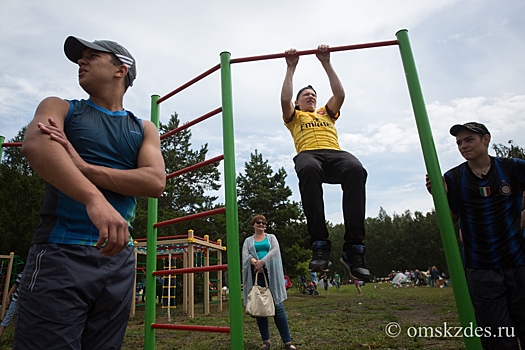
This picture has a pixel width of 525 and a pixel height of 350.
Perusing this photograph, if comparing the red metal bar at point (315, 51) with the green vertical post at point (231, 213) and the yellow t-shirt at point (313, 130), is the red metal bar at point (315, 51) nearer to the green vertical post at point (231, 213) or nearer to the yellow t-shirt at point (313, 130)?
the green vertical post at point (231, 213)

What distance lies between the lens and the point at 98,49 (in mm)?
1411

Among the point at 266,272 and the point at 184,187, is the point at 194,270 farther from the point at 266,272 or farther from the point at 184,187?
the point at 184,187

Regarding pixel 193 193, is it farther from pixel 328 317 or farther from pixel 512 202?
pixel 512 202

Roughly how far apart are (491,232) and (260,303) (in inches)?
92.4

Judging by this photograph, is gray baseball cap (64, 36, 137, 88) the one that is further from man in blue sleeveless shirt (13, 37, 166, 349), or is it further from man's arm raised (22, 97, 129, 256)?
man's arm raised (22, 97, 129, 256)

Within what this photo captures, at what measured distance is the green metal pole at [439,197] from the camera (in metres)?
2.00

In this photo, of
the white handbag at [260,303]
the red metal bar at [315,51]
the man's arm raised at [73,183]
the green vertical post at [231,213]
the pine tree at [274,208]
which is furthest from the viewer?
the pine tree at [274,208]

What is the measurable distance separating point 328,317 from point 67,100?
21.2 feet

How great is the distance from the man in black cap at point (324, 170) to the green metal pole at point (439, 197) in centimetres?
55

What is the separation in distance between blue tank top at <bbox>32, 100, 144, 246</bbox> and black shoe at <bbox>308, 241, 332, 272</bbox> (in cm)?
156

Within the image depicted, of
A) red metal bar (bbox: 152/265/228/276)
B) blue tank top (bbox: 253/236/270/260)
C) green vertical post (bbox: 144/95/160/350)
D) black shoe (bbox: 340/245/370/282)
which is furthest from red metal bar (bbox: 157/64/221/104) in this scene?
blue tank top (bbox: 253/236/270/260)

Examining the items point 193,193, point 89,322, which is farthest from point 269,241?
point 193,193

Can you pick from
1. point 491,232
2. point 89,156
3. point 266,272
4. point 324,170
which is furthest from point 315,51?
point 266,272

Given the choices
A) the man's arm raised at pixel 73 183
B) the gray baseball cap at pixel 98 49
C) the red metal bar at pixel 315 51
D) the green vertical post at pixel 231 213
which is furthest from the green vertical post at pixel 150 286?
the man's arm raised at pixel 73 183
